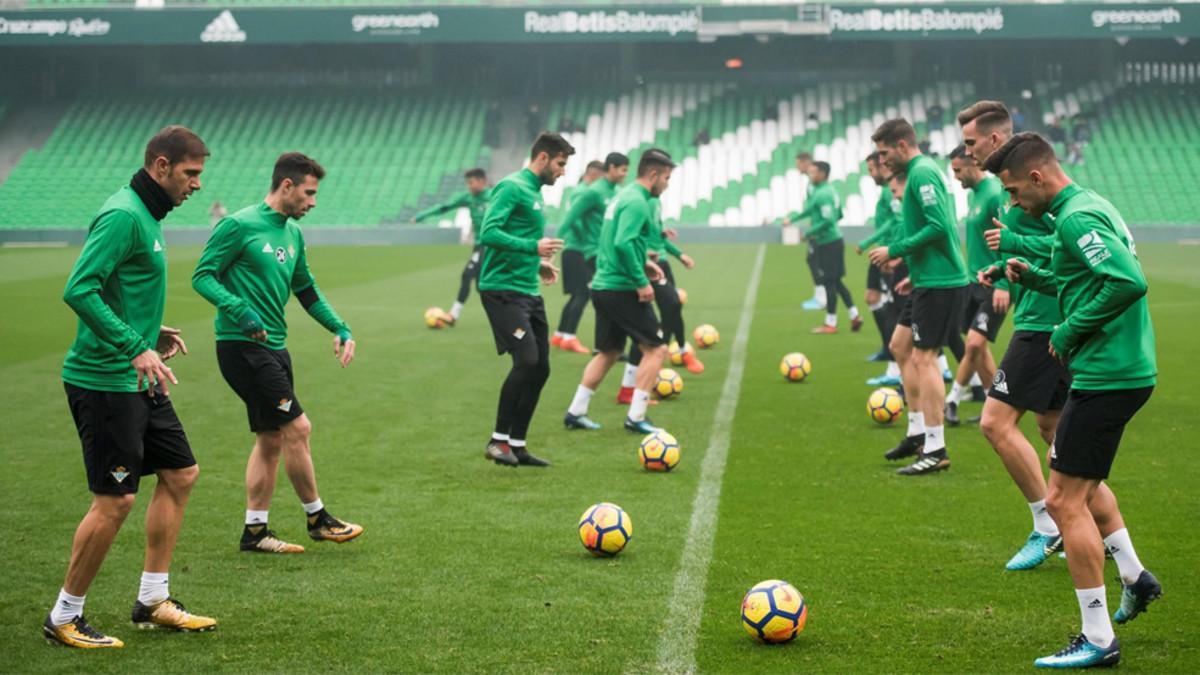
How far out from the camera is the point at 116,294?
20.0ft

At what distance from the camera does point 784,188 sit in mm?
49344

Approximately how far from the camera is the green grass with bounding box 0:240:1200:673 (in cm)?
602

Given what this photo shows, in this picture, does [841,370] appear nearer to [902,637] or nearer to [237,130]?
[902,637]

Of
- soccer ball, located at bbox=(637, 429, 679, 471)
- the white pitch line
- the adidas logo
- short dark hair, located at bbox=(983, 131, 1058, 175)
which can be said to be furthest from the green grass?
the adidas logo

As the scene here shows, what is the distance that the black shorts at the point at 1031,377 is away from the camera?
7.29m

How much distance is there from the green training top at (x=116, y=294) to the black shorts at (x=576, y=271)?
36.3 ft

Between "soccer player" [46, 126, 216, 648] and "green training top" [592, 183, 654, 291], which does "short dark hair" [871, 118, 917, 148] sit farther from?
"soccer player" [46, 126, 216, 648]

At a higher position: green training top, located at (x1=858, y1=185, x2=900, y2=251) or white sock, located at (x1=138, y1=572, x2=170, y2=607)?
green training top, located at (x1=858, y1=185, x2=900, y2=251)

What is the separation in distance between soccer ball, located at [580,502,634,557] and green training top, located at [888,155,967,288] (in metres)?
3.41

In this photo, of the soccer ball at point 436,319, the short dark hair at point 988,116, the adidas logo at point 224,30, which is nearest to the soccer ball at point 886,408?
the short dark hair at point 988,116

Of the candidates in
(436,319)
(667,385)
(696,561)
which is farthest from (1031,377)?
(436,319)

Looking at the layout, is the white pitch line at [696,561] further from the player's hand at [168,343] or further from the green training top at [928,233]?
the player's hand at [168,343]

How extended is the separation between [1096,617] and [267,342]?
Result: 4.49 metres

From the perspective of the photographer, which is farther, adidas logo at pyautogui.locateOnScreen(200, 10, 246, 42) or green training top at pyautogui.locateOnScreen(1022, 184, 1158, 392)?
adidas logo at pyautogui.locateOnScreen(200, 10, 246, 42)
